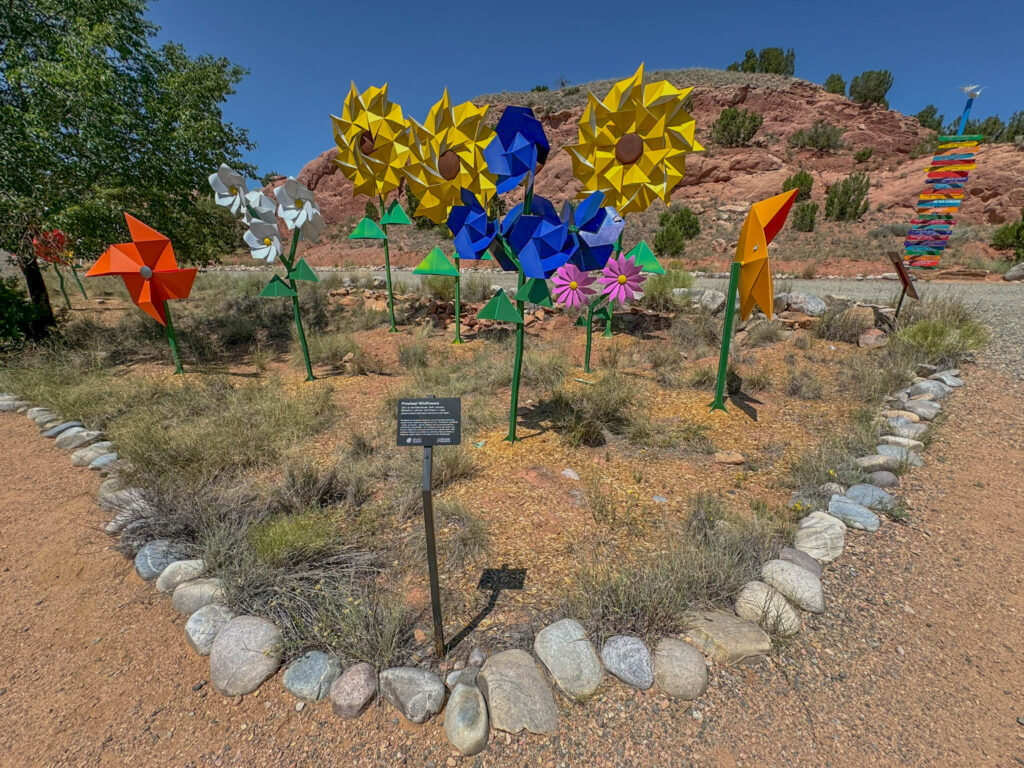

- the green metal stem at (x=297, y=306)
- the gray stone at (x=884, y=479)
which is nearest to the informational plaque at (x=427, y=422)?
the gray stone at (x=884, y=479)

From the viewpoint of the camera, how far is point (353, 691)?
1.85m

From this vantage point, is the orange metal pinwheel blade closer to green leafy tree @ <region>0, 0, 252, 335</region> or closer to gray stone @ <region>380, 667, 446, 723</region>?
green leafy tree @ <region>0, 0, 252, 335</region>

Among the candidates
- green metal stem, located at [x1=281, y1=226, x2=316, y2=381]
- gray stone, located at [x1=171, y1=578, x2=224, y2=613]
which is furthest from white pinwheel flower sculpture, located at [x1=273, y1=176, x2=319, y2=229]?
gray stone, located at [x1=171, y1=578, x2=224, y2=613]

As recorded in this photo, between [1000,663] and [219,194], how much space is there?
7.84m

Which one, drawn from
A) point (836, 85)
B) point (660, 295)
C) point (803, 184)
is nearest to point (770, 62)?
point (836, 85)

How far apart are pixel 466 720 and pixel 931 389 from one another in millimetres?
5732

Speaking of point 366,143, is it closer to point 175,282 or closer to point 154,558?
point 175,282

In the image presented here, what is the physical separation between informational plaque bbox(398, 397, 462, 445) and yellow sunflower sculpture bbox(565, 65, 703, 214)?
9.97ft

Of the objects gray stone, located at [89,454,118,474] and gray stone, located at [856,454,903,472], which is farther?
gray stone, located at [89,454,118,474]

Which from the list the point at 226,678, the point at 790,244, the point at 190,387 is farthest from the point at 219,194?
the point at 790,244

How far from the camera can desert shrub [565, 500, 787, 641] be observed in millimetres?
A: 2119

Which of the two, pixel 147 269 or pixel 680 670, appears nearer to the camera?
pixel 680 670

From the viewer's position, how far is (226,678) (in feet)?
6.40

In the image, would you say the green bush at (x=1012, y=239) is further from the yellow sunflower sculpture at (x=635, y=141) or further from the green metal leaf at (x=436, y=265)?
the green metal leaf at (x=436, y=265)
